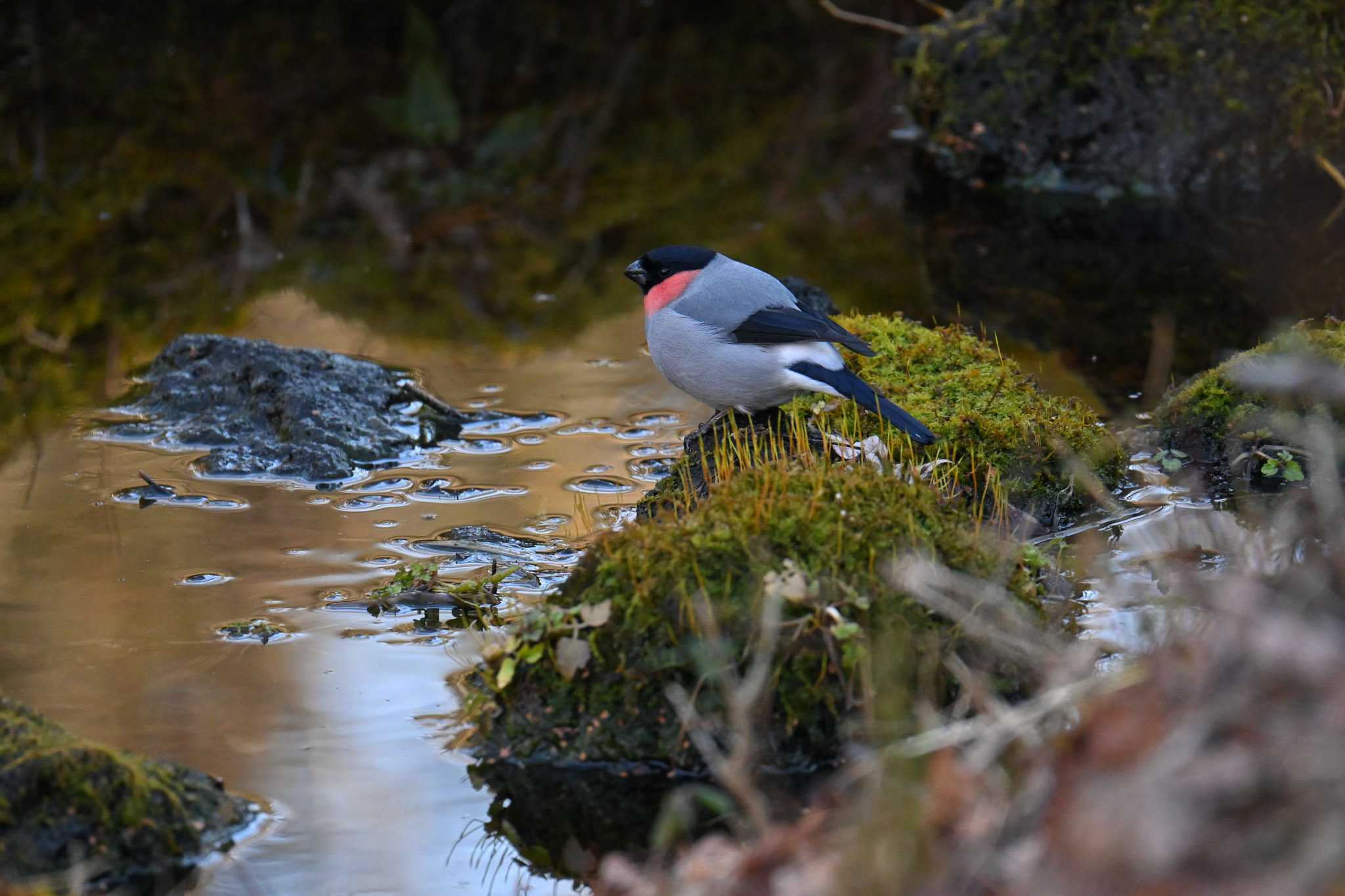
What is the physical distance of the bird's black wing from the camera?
5297 mm

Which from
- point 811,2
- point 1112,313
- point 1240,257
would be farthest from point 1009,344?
point 811,2

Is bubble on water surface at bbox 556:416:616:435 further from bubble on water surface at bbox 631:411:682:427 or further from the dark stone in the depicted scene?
the dark stone

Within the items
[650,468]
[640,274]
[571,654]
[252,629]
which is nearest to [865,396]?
[640,274]

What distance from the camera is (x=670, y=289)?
226 inches

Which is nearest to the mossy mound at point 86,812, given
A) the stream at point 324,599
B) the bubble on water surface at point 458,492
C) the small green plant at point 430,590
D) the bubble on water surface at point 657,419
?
the stream at point 324,599

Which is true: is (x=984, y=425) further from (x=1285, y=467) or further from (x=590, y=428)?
(x=590, y=428)

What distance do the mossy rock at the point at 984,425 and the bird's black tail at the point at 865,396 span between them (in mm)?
178

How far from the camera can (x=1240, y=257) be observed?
921cm

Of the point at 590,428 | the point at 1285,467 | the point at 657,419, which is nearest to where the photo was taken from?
the point at 1285,467

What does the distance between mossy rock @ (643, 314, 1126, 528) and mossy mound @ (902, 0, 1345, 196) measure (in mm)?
4921

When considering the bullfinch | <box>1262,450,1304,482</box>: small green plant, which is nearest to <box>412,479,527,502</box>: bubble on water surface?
the bullfinch

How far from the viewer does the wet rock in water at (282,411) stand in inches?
251

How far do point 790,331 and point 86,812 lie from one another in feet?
9.47

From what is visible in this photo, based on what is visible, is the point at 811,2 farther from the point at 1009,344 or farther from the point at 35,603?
the point at 35,603
